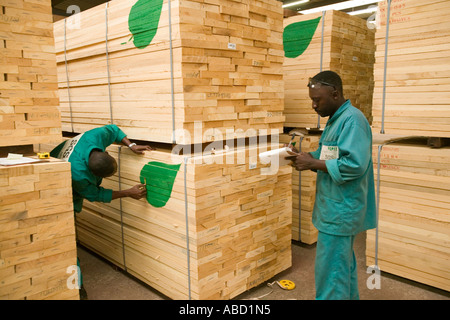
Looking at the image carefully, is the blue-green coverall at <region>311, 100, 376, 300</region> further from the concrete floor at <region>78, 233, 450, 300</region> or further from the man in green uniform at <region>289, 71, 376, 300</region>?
the concrete floor at <region>78, 233, 450, 300</region>

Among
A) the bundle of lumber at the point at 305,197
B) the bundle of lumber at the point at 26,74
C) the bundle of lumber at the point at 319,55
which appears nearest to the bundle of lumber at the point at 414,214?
the bundle of lumber at the point at 305,197

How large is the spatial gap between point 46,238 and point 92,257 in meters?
1.92

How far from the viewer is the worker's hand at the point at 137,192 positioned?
363cm

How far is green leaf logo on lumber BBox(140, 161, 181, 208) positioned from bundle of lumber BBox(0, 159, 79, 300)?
79cm

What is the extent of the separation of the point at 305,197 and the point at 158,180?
7.84ft

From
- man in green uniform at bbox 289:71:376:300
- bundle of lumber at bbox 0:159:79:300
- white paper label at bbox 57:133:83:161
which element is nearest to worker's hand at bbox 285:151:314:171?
man in green uniform at bbox 289:71:376:300

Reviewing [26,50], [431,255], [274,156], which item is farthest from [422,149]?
[26,50]

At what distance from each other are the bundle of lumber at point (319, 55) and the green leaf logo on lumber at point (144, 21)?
8.28 ft

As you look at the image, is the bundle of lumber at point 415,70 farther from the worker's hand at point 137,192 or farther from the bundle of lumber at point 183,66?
the worker's hand at point 137,192

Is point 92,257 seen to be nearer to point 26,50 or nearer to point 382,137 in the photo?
point 26,50

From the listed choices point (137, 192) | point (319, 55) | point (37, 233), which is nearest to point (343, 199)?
point (137, 192)

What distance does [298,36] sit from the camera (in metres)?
5.17

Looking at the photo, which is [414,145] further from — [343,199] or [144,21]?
[144,21]

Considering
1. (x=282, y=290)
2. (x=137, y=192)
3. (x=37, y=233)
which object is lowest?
(x=282, y=290)
